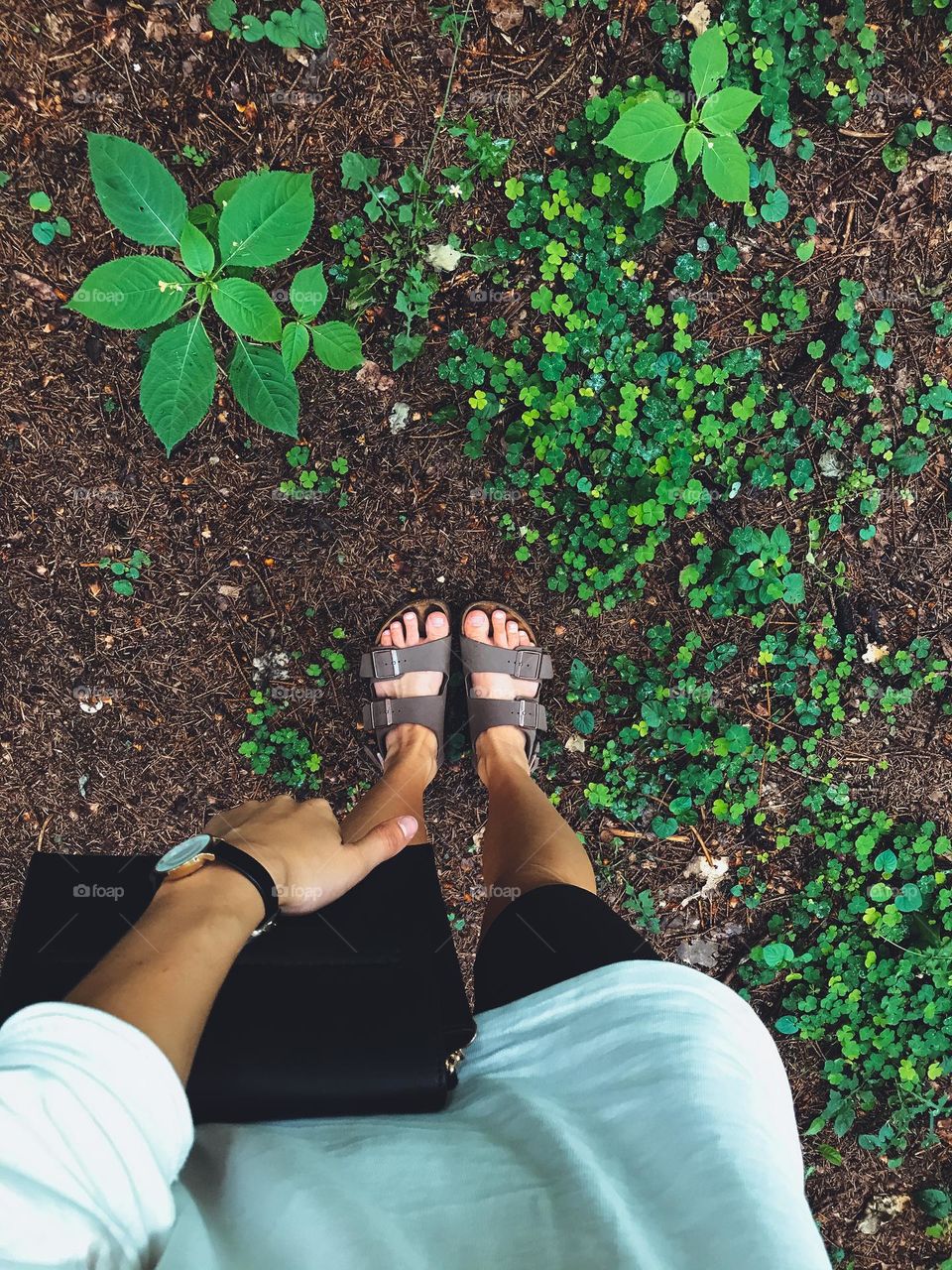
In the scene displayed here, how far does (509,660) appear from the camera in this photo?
274cm

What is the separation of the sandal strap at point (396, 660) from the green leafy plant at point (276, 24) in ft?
6.40

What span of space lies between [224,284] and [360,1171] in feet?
6.99

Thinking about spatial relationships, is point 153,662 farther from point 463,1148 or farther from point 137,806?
point 463,1148

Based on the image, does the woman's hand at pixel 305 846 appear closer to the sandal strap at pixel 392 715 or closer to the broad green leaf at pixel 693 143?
the sandal strap at pixel 392 715

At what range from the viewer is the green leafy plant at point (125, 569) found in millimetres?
2705

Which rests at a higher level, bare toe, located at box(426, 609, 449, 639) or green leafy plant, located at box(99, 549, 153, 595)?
green leafy plant, located at box(99, 549, 153, 595)

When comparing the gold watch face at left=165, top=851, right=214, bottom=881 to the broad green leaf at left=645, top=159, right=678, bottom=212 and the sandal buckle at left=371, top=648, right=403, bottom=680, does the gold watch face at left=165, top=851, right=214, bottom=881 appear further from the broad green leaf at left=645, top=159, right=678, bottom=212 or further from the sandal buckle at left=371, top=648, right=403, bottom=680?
the broad green leaf at left=645, top=159, right=678, bottom=212

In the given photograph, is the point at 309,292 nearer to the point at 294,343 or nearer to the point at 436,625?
the point at 294,343

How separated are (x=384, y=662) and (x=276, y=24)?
2.05m

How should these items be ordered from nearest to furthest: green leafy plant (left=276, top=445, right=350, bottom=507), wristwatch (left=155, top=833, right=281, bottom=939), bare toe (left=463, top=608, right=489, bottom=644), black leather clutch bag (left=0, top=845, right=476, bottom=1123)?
black leather clutch bag (left=0, top=845, right=476, bottom=1123) < wristwatch (left=155, top=833, right=281, bottom=939) < green leafy plant (left=276, top=445, right=350, bottom=507) < bare toe (left=463, top=608, right=489, bottom=644)

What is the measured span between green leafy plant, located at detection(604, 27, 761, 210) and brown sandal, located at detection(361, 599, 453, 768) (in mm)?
1492

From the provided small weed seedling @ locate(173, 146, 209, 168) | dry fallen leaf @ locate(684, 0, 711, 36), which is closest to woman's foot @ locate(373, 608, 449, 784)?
small weed seedling @ locate(173, 146, 209, 168)

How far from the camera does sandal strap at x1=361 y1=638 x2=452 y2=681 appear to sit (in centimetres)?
273

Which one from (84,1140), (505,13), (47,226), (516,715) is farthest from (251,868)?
(505,13)
